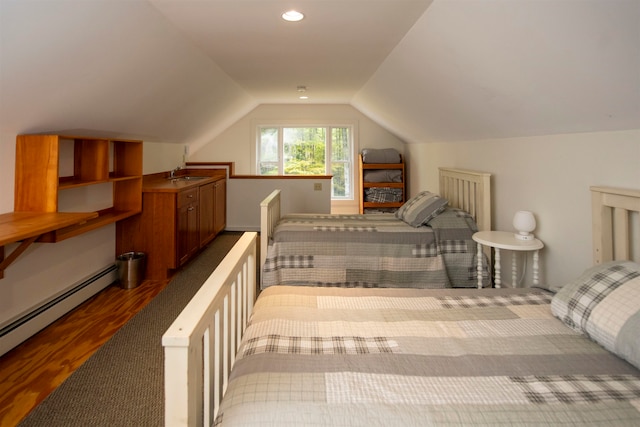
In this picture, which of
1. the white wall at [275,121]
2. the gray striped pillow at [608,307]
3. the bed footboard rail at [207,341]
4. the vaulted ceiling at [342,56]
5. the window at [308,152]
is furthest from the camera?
the window at [308,152]

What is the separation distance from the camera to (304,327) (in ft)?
4.30

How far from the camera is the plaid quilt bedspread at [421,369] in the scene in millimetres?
888

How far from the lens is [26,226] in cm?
202

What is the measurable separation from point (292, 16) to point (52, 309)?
99.2 inches

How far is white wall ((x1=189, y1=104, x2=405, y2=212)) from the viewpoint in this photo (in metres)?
6.50

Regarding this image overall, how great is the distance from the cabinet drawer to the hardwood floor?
0.91 metres

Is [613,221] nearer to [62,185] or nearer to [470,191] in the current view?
[470,191]

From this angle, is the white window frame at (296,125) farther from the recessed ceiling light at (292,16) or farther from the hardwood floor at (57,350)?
the recessed ceiling light at (292,16)

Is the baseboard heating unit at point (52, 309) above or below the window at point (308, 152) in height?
below

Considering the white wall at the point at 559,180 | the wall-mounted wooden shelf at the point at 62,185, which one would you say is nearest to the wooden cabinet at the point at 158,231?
the wall-mounted wooden shelf at the point at 62,185

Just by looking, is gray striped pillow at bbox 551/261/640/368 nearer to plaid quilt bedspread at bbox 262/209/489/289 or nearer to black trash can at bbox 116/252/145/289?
plaid quilt bedspread at bbox 262/209/489/289

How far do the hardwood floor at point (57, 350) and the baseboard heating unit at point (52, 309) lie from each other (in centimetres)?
4

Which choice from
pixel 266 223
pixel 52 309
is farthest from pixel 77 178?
pixel 266 223

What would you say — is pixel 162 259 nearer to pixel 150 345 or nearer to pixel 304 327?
pixel 150 345
